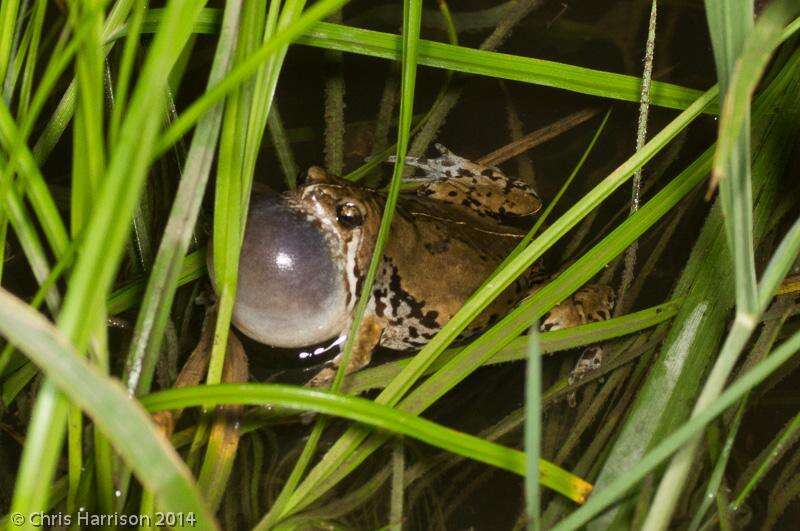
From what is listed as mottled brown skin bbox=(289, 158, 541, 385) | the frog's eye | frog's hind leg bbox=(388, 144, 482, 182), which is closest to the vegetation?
frog's hind leg bbox=(388, 144, 482, 182)

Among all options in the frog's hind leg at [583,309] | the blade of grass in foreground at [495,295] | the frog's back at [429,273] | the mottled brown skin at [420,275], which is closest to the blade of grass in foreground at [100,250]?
the blade of grass in foreground at [495,295]

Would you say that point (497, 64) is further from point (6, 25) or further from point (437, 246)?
point (6, 25)

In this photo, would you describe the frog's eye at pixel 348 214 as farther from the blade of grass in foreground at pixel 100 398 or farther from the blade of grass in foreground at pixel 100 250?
the blade of grass in foreground at pixel 100 398

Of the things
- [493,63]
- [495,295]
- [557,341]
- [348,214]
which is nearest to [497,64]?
[493,63]

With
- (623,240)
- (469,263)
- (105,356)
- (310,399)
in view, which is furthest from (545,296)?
(105,356)

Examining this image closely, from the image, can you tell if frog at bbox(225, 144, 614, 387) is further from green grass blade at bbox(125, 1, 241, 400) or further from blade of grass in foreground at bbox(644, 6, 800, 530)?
blade of grass in foreground at bbox(644, 6, 800, 530)

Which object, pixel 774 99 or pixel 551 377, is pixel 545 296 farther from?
pixel 774 99
